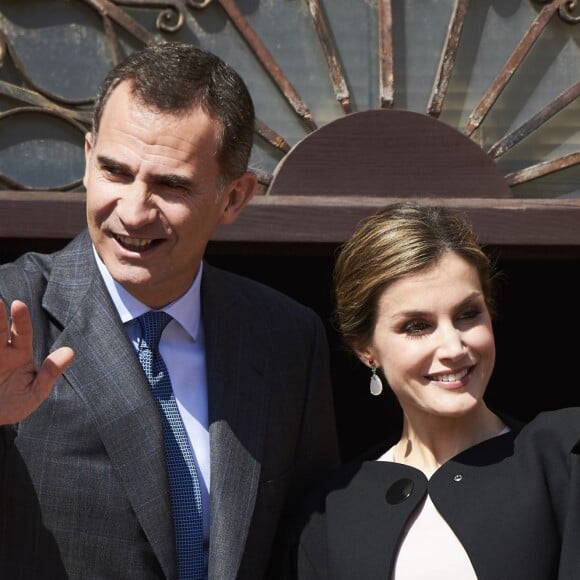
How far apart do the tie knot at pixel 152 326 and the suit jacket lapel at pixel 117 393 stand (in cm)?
6

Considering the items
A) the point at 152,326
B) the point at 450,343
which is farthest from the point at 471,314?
the point at 152,326

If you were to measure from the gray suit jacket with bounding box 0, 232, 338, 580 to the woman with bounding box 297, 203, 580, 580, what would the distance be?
→ 14cm

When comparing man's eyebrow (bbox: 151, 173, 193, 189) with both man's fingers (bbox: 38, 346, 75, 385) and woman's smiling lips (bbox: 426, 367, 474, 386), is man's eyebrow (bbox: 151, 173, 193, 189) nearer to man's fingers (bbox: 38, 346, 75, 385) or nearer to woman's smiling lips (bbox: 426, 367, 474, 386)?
man's fingers (bbox: 38, 346, 75, 385)

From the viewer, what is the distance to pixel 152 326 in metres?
2.43

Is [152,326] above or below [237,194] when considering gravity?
below

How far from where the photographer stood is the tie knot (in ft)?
7.97

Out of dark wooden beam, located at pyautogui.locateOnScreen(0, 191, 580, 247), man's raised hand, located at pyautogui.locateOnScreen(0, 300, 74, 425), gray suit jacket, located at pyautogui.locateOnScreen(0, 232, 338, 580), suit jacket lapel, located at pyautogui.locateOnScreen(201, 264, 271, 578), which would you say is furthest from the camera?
dark wooden beam, located at pyautogui.locateOnScreen(0, 191, 580, 247)

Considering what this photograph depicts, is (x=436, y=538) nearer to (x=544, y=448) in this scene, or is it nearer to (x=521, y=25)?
(x=544, y=448)

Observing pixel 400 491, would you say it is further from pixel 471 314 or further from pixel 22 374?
pixel 22 374

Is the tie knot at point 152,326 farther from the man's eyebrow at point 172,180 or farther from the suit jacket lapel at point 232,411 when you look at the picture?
the man's eyebrow at point 172,180

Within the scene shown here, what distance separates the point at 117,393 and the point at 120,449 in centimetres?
10

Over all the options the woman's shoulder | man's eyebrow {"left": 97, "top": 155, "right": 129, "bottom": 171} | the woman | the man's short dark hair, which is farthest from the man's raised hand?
the woman's shoulder

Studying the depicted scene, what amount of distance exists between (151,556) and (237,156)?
0.75 meters

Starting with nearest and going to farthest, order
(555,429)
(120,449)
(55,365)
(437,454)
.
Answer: (55,365)
(120,449)
(555,429)
(437,454)
